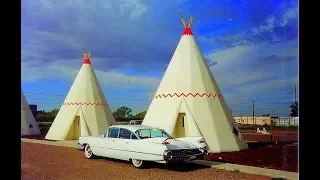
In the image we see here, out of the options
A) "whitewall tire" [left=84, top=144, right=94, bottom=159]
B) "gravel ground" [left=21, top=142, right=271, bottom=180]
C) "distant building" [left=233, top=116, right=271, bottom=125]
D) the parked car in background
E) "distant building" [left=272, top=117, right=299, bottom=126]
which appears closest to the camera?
"gravel ground" [left=21, top=142, right=271, bottom=180]

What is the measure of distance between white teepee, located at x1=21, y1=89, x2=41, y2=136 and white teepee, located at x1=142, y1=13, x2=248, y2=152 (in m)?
1.80

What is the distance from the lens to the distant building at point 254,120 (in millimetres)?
4159

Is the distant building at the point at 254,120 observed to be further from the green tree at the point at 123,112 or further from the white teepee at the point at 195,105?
the green tree at the point at 123,112

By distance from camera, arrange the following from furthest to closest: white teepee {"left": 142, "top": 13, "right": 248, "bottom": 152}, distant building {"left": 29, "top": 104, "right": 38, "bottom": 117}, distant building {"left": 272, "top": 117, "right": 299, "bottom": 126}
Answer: white teepee {"left": 142, "top": 13, "right": 248, "bottom": 152}, distant building {"left": 272, "top": 117, "right": 299, "bottom": 126}, distant building {"left": 29, "top": 104, "right": 38, "bottom": 117}

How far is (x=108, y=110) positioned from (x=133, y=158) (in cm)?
81

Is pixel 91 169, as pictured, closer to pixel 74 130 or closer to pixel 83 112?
pixel 74 130

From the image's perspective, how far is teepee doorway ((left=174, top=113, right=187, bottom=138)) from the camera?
16.6 ft

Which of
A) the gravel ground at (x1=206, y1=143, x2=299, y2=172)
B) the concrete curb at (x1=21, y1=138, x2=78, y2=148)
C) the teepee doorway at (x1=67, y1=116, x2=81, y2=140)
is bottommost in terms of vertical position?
the gravel ground at (x1=206, y1=143, x2=299, y2=172)

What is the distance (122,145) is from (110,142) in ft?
0.56

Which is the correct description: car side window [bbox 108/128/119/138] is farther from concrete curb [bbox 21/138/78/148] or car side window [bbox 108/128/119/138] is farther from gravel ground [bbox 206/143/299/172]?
gravel ground [bbox 206/143/299/172]

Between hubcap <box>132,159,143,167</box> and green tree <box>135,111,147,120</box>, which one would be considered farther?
green tree <box>135,111,147,120</box>

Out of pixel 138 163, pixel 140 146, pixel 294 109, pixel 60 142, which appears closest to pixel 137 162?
pixel 138 163

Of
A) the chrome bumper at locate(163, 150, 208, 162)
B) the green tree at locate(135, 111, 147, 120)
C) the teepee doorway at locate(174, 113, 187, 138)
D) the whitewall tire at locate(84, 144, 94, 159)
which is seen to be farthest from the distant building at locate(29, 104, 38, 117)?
the teepee doorway at locate(174, 113, 187, 138)
